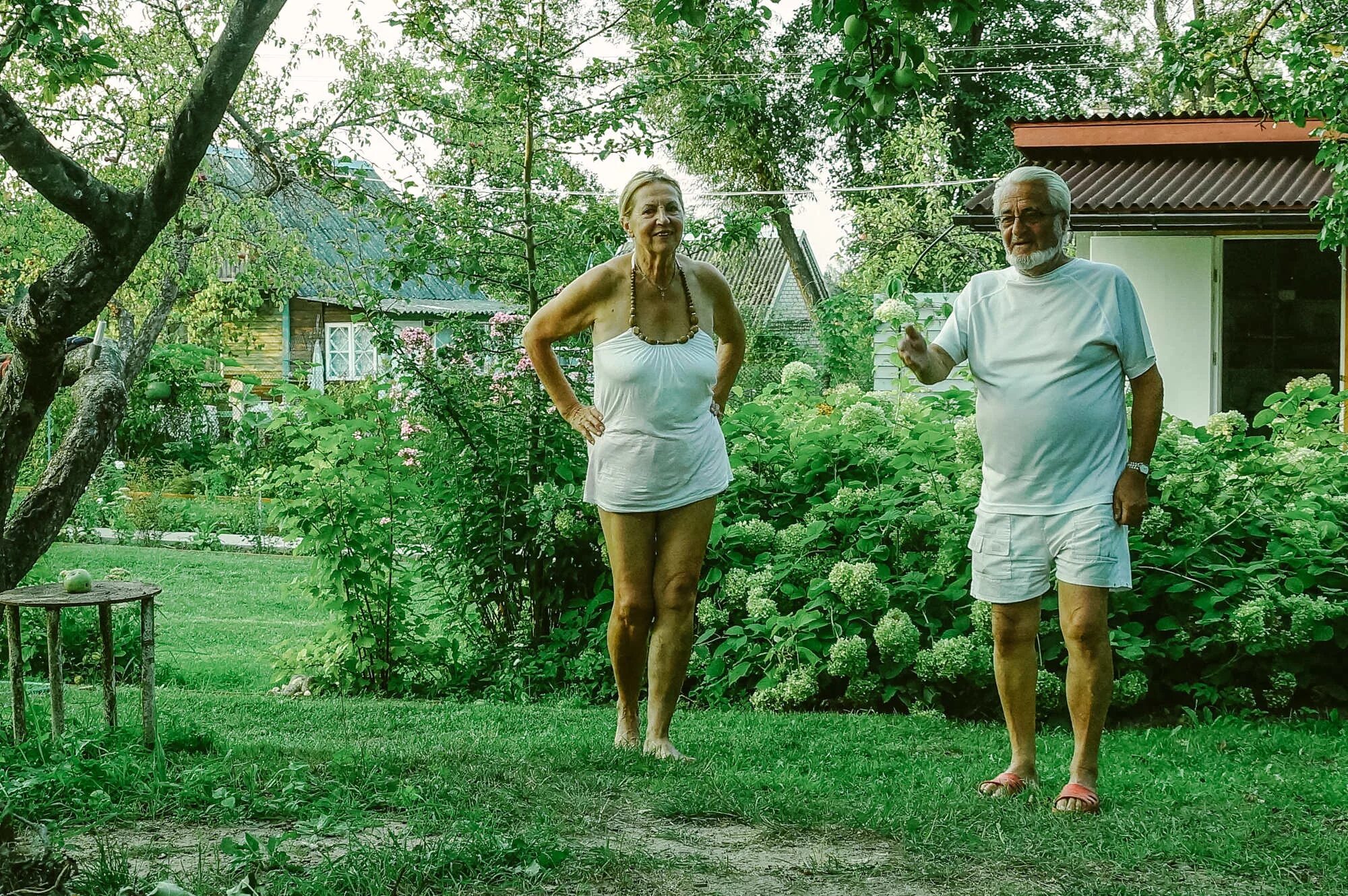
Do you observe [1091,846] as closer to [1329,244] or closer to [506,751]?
[506,751]

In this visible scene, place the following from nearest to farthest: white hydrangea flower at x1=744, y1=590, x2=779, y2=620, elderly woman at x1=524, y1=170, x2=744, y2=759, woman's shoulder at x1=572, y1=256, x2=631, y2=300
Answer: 1. elderly woman at x1=524, y1=170, x2=744, y2=759
2. woman's shoulder at x1=572, y1=256, x2=631, y2=300
3. white hydrangea flower at x1=744, y1=590, x2=779, y2=620

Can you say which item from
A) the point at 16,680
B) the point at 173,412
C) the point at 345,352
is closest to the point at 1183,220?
the point at 16,680

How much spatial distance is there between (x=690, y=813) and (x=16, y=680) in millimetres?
2217

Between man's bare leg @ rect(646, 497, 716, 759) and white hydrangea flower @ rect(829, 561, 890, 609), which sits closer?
man's bare leg @ rect(646, 497, 716, 759)

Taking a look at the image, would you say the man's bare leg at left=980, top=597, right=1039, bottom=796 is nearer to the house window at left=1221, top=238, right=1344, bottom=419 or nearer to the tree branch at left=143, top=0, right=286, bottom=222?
the tree branch at left=143, top=0, right=286, bottom=222

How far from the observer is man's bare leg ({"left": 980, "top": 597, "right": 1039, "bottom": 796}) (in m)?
3.95

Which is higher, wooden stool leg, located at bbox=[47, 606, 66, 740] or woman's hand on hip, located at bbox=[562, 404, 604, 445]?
woman's hand on hip, located at bbox=[562, 404, 604, 445]

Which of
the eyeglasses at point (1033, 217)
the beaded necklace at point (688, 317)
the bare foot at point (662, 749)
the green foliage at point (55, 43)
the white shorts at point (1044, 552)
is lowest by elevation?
the bare foot at point (662, 749)

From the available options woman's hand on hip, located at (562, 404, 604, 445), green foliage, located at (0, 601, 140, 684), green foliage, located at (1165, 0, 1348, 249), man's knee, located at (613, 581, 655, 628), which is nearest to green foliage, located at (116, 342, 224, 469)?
green foliage, located at (0, 601, 140, 684)

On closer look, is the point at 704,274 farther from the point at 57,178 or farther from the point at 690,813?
the point at 57,178

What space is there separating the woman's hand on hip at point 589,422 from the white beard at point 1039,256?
150cm

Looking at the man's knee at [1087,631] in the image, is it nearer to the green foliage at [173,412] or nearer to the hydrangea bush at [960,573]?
the hydrangea bush at [960,573]

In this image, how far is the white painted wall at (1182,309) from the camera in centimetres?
1120

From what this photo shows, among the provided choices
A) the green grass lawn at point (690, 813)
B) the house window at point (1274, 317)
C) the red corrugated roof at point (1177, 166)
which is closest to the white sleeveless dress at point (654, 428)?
the green grass lawn at point (690, 813)
